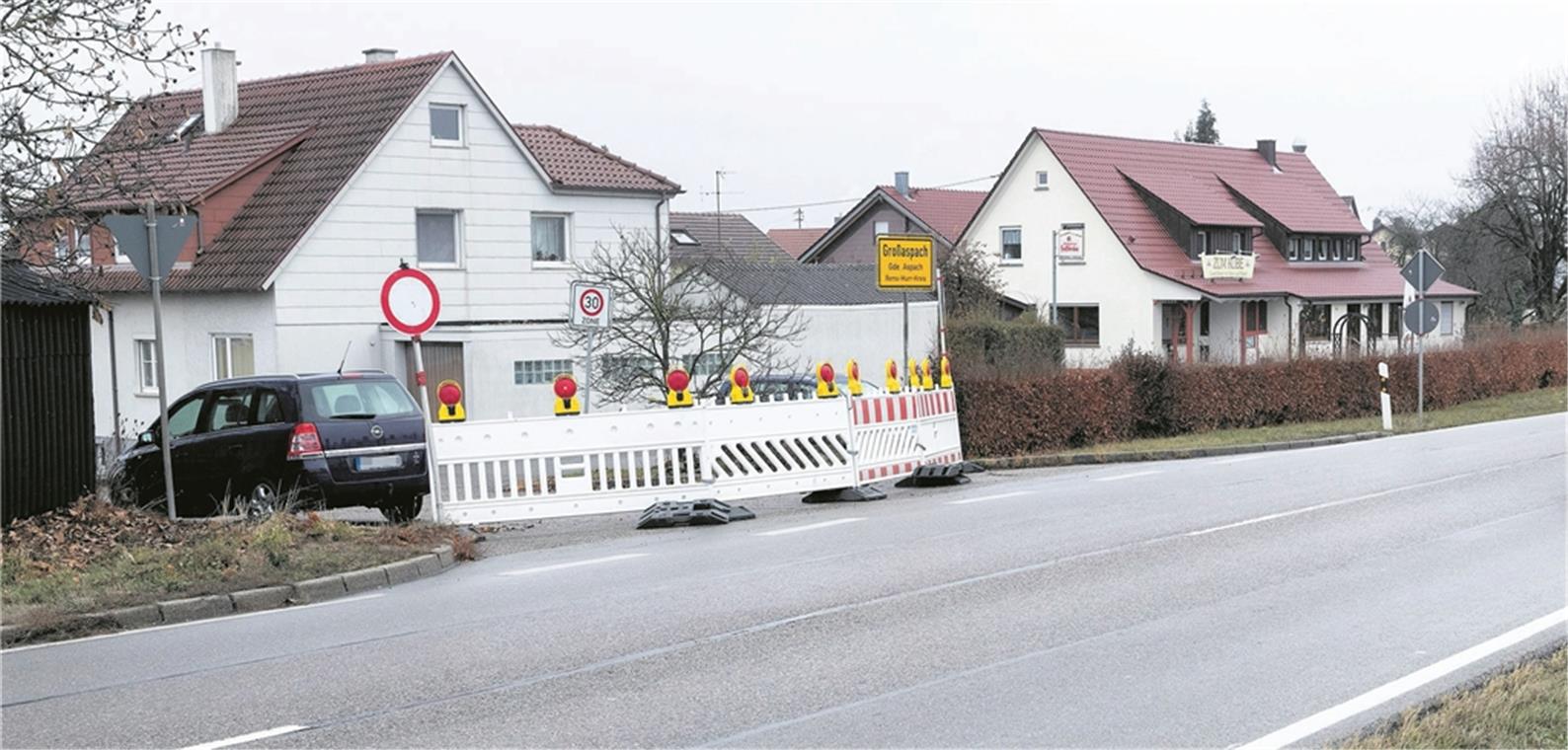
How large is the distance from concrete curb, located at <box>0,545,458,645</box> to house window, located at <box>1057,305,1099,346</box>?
43.7 meters

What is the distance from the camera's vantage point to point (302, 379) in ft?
54.1

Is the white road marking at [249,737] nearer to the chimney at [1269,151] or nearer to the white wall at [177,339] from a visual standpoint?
the white wall at [177,339]

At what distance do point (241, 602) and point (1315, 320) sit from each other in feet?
169

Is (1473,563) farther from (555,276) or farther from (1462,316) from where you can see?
(1462,316)

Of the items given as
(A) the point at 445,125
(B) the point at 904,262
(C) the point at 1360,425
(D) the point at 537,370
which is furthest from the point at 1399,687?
(A) the point at 445,125

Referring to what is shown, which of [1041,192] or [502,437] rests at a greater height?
[1041,192]

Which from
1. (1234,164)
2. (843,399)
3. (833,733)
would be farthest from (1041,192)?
(833,733)

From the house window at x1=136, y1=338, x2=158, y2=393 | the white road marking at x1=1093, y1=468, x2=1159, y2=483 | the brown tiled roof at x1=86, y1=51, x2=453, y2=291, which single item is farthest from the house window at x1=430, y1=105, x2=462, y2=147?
the white road marking at x1=1093, y1=468, x2=1159, y2=483

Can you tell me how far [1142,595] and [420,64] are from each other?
2651 cm

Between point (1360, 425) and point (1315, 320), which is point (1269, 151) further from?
point (1360, 425)

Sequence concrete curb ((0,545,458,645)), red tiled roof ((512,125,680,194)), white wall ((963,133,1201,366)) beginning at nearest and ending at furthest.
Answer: concrete curb ((0,545,458,645))
red tiled roof ((512,125,680,194))
white wall ((963,133,1201,366))

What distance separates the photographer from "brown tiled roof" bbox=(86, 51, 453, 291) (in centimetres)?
3077

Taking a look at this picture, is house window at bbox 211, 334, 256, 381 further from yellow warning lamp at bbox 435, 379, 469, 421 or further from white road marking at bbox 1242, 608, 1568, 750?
white road marking at bbox 1242, 608, 1568, 750

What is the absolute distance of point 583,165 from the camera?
37156mm
